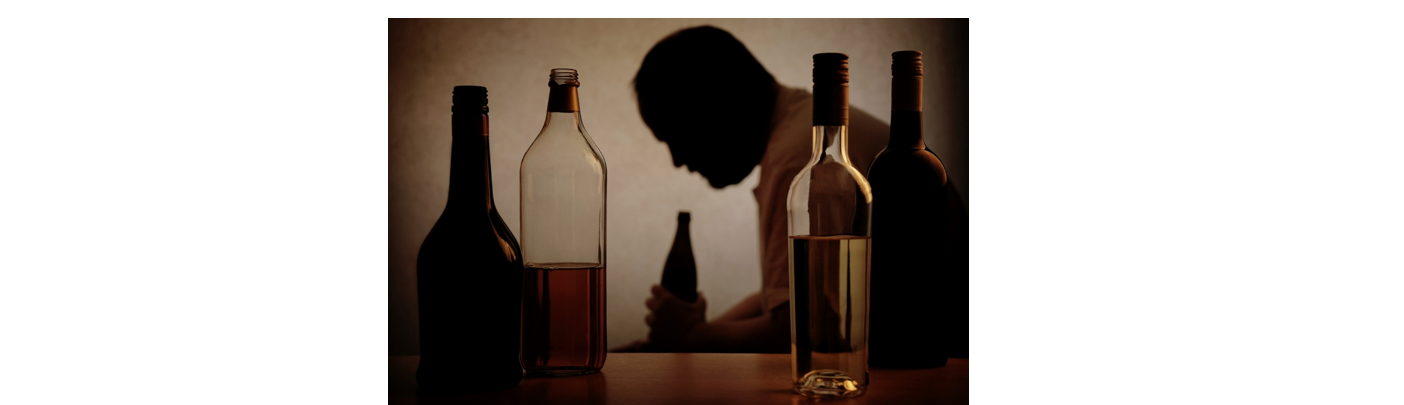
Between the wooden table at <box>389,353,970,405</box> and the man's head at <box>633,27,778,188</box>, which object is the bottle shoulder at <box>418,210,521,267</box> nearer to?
the wooden table at <box>389,353,970,405</box>

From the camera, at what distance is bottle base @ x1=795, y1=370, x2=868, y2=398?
1.94 ft

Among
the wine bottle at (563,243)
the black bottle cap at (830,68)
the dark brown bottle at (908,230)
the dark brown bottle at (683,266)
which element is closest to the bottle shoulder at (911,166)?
the dark brown bottle at (908,230)

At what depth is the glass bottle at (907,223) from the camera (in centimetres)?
68

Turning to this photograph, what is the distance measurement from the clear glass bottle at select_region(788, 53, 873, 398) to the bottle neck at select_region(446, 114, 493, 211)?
23 cm

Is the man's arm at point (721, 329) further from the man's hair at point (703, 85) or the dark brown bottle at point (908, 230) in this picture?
the dark brown bottle at point (908, 230)

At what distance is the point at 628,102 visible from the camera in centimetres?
150

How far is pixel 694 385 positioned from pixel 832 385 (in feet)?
0.36

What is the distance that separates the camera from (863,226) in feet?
1.99

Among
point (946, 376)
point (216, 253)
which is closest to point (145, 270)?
point (216, 253)

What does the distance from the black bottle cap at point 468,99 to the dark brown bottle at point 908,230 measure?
320 millimetres

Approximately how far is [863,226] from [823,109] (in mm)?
91

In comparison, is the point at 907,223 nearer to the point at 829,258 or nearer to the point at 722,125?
the point at 829,258

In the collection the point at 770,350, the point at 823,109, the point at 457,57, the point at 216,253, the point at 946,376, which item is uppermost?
the point at 457,57

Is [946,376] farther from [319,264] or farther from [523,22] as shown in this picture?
[523,22]
